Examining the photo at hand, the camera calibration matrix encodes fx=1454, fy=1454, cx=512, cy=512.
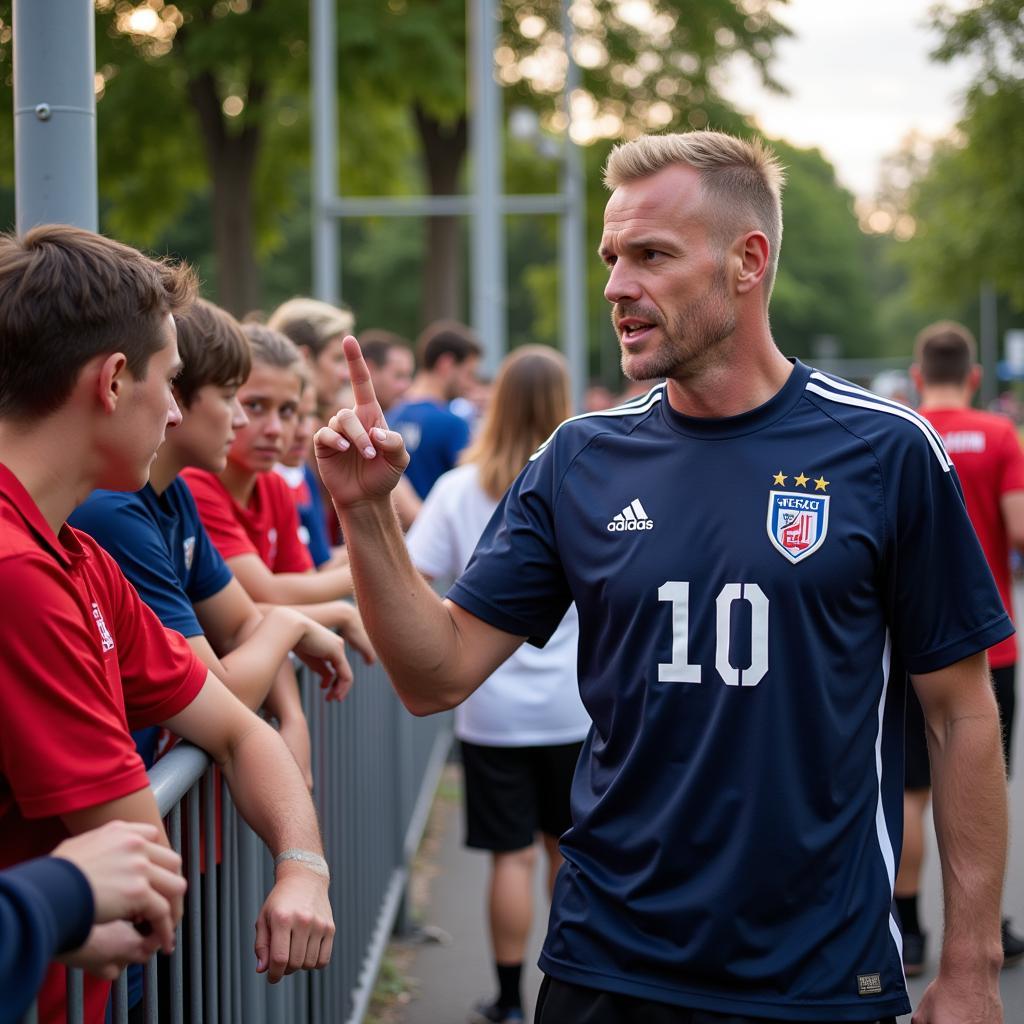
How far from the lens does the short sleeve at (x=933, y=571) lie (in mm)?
2617

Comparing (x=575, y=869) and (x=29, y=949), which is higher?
(x=29, y=949)

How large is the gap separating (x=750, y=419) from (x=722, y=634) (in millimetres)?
423

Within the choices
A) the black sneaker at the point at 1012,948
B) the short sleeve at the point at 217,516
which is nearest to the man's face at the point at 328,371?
the short sleeve at the point at 217,516

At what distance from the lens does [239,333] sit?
11.4 ft

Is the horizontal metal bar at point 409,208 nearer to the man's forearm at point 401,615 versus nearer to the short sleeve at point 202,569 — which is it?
the short sleeve at point 202,569

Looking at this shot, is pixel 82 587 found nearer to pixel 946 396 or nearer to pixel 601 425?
pixel 601 425

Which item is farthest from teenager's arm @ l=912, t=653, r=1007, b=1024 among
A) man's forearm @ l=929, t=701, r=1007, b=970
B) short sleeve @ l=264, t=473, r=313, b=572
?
short sleeve @ l=264, t=473, r=313, b=572

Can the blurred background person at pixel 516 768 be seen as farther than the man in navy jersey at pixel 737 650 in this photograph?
Yes

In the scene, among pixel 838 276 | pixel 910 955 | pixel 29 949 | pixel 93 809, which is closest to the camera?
pixel 29 949

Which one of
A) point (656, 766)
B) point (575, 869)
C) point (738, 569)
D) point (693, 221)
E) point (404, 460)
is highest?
point (693, 221)

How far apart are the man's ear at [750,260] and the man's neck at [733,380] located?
0.10m

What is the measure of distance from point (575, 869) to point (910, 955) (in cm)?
338

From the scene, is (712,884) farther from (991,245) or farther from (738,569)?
(991,245)

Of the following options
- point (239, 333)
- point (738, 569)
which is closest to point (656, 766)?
point (738, 569)
